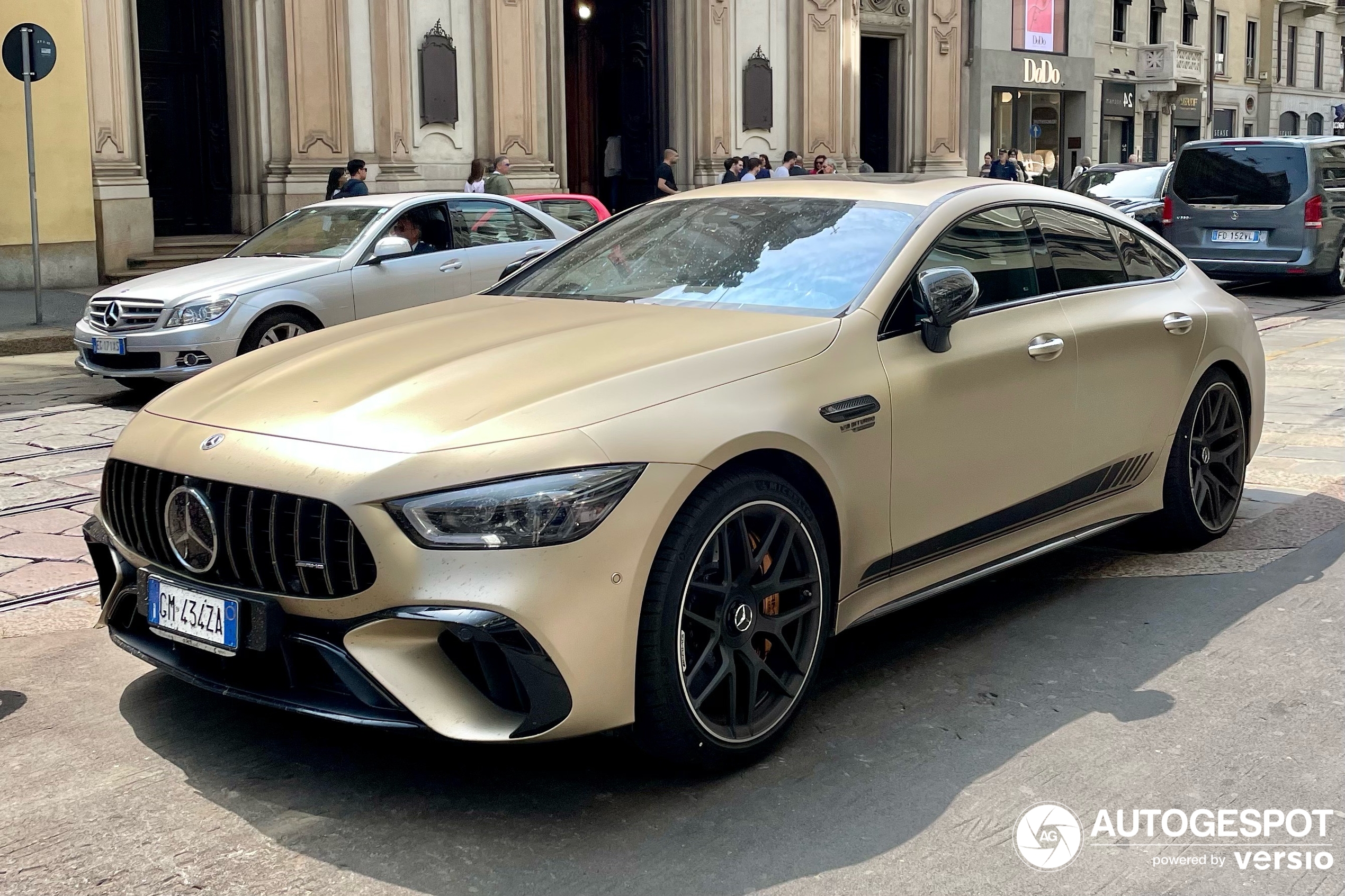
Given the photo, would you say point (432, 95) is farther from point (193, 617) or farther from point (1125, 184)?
point (193, 617)

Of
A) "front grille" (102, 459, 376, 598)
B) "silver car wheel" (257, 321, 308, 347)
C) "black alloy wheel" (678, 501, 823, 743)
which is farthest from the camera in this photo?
"silver car wheel" (257, 321, 308, 347)

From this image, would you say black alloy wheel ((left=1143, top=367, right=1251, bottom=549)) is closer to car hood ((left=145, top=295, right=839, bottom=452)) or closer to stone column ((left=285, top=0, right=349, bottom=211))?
car hood ((left=145, top=295, right=839, bottom=452))

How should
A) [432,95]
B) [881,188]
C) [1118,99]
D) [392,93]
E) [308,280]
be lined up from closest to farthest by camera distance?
[881,188] < [308,280] < [392,93] < [432,95] < [1118,99]

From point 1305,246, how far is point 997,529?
13.5 metres

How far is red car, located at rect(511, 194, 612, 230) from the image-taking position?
13.3 m

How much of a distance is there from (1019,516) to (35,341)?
36.4 feet

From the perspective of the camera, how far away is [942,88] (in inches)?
1214

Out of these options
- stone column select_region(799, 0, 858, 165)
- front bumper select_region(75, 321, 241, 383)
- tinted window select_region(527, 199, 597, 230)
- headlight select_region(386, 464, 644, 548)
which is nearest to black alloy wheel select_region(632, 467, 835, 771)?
headlight select_region(386, 464, 644, 548)

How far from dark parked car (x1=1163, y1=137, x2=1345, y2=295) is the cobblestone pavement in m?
12.4

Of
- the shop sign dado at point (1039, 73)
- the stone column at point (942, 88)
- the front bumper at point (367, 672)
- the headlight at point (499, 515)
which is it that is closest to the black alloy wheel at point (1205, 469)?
the headlight at point (499, 515)

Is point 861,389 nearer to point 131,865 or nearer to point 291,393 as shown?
point 291,393

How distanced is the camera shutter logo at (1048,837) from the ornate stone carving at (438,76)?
62.4 ft

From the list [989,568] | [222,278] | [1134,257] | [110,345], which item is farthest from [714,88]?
[989,568]

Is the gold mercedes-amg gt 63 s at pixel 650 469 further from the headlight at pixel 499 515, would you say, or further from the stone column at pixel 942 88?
the stone column at pixel 942 88
